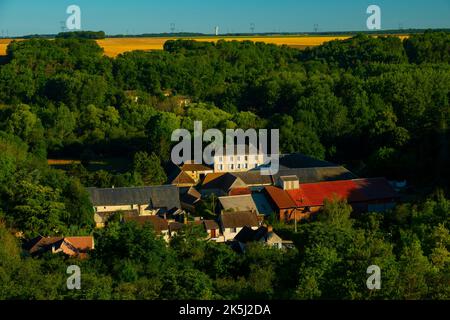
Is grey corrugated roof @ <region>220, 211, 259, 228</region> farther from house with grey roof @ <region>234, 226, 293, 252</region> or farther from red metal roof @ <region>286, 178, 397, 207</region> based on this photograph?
red metal roof @ <region>286, 178, 397, 207</region>

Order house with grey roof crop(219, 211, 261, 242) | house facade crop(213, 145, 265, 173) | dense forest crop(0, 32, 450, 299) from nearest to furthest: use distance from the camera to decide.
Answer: dense forest crop(0, 32, 450, 299), house with grey roof crop(219, 211, 261, 242), house facade crop(213, 145, 265, 173)

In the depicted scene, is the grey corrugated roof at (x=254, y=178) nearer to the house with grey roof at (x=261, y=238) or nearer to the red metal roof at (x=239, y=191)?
the red metal roof at (x=239, y=191)

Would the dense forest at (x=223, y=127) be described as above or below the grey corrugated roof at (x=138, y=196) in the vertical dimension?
above

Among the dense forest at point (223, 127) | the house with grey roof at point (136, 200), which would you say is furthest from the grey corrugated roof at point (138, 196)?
the dense forest at point (223, 127)

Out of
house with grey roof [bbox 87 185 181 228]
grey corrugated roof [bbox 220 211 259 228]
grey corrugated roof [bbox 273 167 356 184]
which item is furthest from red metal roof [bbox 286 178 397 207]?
house with grey roof [bbox 87 185 181 228]
